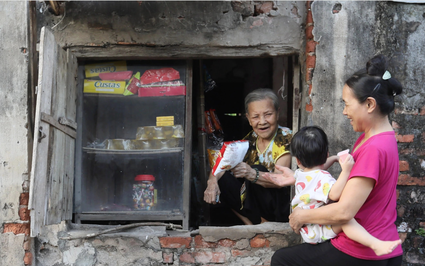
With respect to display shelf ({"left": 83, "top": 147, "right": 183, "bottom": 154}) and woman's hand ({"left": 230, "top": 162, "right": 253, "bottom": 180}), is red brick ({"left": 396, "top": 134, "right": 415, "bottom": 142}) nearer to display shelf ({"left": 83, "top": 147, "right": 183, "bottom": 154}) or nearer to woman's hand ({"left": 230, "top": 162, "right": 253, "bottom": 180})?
woman's hand ({"left": 230, "top": 162, "right": 253, "bottom": 180})

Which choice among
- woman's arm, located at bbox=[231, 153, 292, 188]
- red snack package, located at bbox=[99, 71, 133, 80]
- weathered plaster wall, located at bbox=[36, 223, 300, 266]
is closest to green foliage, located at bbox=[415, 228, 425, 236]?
weathered plaster wall, located at bbox=[36, 223, 300, 266]

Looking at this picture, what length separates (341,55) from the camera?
10.1 ft

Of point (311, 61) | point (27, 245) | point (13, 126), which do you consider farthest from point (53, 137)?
point (311, 61)

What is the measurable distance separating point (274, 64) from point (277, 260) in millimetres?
3284

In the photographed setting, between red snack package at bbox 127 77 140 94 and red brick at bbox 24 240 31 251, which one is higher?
red snack package at bbox 127 77 140 94

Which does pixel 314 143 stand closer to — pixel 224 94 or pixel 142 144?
pixel 142 144

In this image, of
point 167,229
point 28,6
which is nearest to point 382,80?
point 167,229

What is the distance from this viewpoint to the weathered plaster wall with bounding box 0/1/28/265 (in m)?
3.17

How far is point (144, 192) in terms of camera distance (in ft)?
11.8

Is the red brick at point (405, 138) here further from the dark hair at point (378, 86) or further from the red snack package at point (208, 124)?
the red snack package at point (208, 124)

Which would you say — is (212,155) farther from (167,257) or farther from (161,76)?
(167,257)

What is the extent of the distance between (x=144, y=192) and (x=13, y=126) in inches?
48.7

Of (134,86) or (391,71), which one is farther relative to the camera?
(134,86)

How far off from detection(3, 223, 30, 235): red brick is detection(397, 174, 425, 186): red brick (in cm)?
301
